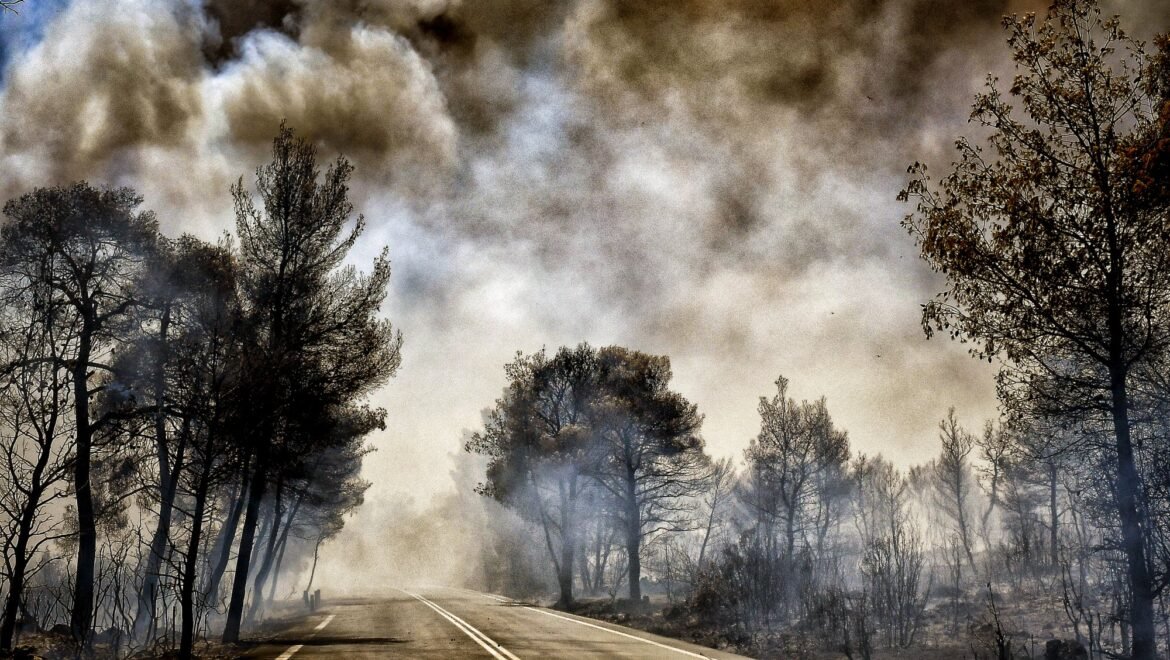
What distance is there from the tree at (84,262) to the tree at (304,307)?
306cm

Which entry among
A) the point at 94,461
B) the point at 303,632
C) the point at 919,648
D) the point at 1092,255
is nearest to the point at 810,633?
the point at 919,648

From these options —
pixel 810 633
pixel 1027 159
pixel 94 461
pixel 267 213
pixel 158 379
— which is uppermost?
pixel 267 213

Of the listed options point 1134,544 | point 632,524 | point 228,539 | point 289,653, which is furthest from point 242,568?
point 632,524

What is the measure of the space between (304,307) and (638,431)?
1794 cm

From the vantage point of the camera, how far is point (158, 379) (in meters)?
18.0

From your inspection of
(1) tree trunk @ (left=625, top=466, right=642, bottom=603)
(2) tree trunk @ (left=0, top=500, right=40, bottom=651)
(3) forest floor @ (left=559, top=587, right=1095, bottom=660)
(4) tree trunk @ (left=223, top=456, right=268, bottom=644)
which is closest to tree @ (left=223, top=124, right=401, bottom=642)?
(4) tree trunk @ (left=223, top=456, right=268, bottom=644)

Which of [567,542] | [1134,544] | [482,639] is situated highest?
[1134,544]

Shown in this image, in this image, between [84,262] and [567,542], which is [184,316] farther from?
[567,542]

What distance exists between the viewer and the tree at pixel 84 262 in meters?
16.8

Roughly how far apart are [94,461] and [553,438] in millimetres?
16871

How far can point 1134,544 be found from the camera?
1035 centimetres

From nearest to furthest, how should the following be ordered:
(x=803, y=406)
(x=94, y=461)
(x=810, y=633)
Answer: (x=810, y=633) → (x=94, y=461) → (x=803, y=406)

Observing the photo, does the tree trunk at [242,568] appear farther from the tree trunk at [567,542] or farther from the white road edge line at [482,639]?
the tree trunk at [567,542]

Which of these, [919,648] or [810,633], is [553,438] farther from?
[919,648]
